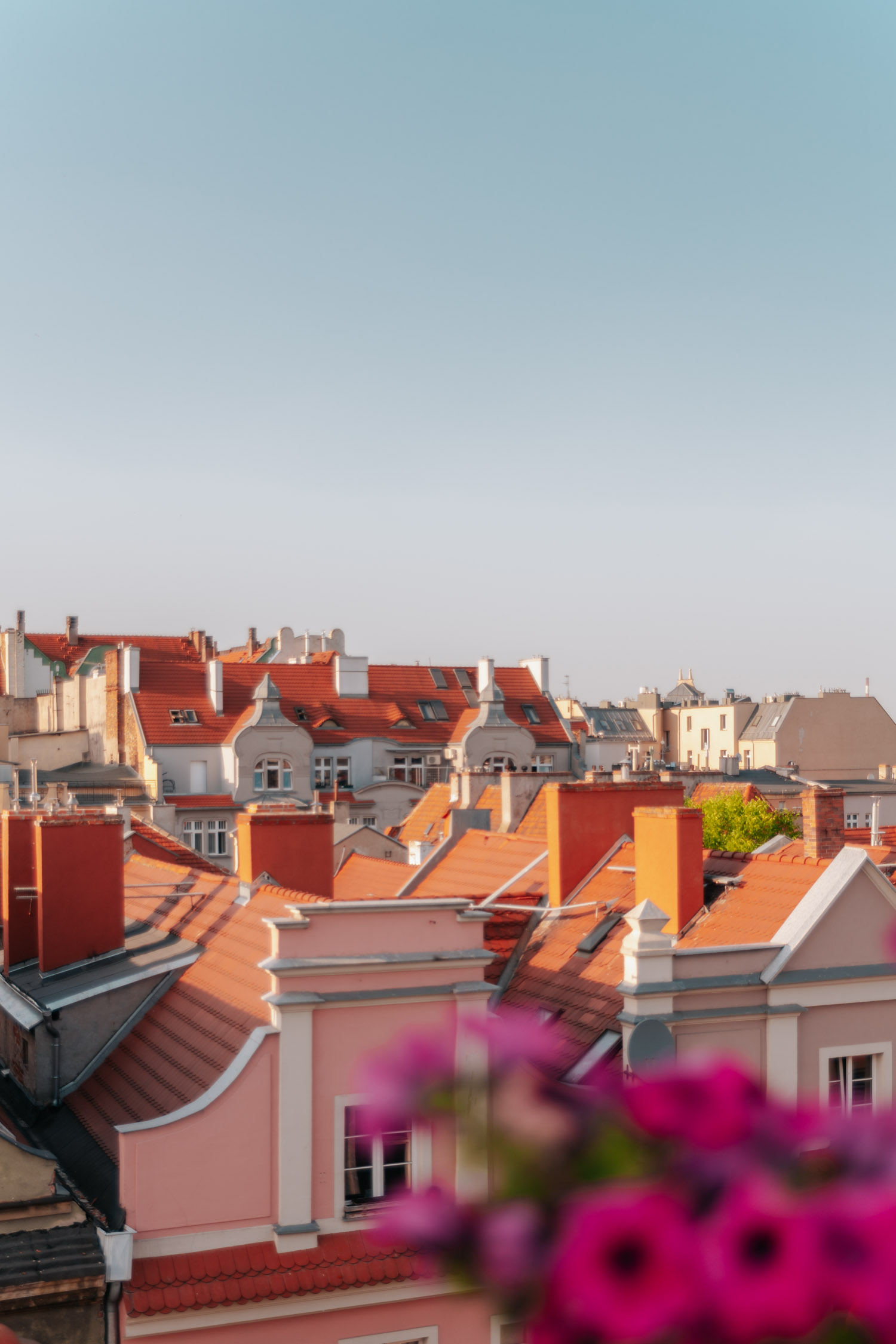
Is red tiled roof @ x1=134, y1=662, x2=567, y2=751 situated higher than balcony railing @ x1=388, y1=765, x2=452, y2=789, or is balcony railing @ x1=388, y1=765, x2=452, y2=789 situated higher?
red tiled roof @ x1=134, y1=662, x2=567, y2=751

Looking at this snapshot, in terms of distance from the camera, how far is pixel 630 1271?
1418 mm

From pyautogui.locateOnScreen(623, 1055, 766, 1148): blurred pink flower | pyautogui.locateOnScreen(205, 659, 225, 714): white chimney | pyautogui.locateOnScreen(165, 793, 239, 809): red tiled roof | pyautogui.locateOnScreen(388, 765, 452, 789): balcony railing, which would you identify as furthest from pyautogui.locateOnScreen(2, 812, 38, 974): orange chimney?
pyautogui.locateOnScreen(388, 765, 452, 789): balcony railing

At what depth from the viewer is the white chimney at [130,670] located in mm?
73062

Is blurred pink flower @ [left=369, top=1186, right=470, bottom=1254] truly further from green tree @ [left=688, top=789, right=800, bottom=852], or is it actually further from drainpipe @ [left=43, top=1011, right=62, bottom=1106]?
green tree @ [left=688, top=789, right=800, bottom=852]

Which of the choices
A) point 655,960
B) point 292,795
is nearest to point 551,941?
point 655,960

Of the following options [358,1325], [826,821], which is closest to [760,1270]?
[358,1325]

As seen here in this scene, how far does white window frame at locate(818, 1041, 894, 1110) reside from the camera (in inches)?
629

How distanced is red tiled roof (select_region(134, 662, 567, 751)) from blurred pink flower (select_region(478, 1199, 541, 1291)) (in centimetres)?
7053

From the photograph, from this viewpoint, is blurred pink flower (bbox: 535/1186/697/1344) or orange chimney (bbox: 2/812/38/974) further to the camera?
orange chimney (bbox: 2/812/38/974)

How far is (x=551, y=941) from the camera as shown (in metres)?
20.2

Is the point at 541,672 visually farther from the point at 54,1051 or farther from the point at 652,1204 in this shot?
the point at 652,1204

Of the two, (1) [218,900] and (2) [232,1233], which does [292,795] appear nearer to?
(1) [218,900]

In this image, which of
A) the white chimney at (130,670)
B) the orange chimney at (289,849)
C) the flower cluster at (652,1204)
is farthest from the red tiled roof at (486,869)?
the white chimney at (130,670)

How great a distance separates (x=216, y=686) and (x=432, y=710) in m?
14.3
